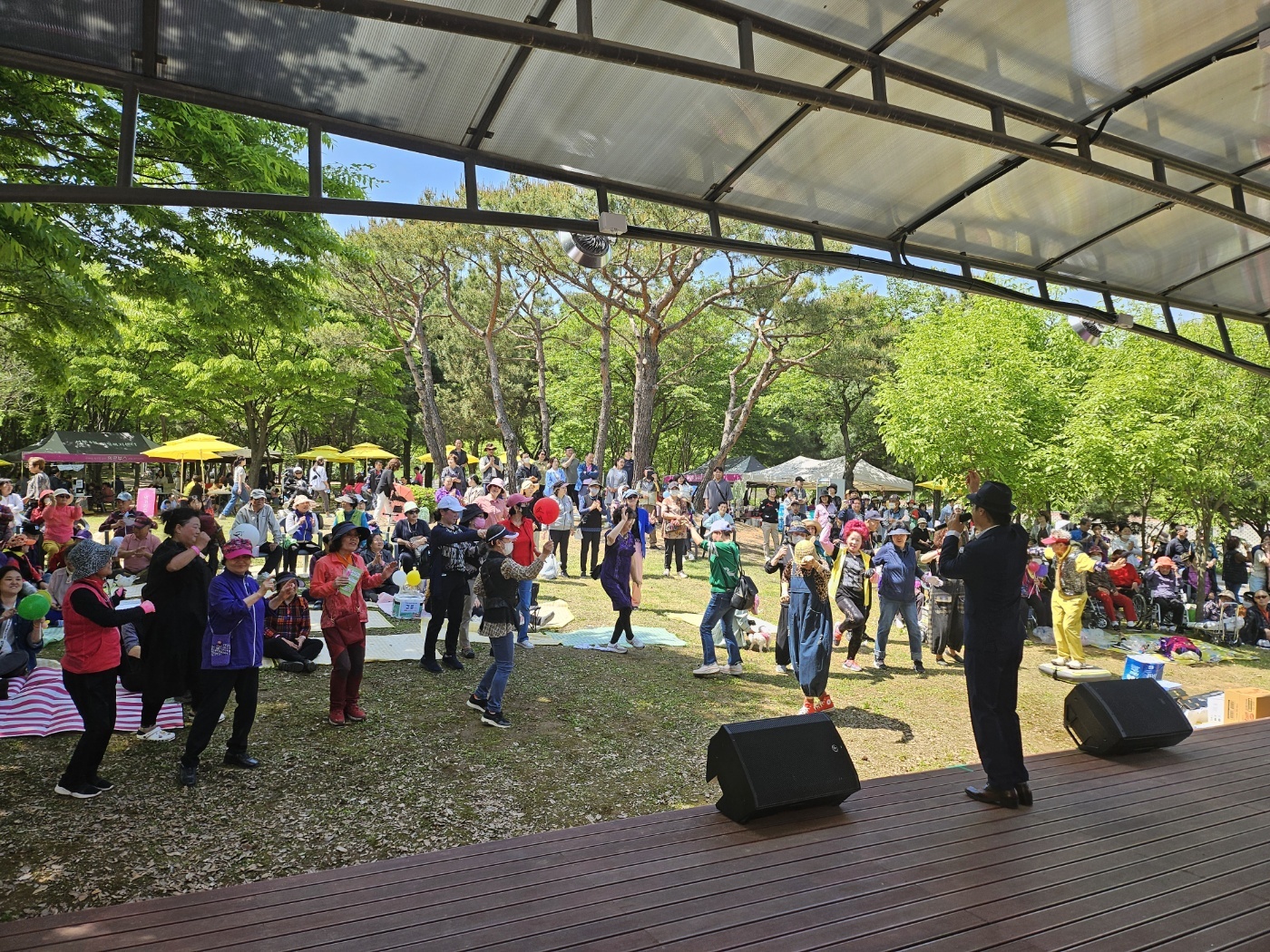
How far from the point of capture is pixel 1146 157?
16.9ft

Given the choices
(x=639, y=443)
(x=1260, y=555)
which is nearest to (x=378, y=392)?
(x=639, y=443)

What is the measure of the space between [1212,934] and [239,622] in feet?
17.9

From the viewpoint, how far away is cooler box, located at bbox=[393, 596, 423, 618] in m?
10.8

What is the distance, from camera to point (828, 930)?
3.03 metres

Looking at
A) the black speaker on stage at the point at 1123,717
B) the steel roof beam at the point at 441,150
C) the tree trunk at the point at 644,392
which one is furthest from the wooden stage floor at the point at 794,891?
the tree trunk at the point at 644,392

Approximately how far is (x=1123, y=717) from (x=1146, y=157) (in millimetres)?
3712

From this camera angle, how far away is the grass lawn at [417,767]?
4.42m

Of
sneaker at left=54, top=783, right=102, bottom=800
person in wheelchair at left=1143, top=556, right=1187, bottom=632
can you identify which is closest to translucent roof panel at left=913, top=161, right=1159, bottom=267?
sneaker at left=54, top=783, right=102, bottom=800

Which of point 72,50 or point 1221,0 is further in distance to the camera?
point 1221,0

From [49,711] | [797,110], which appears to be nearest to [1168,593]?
[797,110]

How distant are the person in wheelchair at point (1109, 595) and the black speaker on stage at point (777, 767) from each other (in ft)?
38.1

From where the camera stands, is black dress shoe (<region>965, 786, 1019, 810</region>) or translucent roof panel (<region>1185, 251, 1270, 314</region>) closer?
black dress shoe (<region>965, 786, 1019, 810</region>)

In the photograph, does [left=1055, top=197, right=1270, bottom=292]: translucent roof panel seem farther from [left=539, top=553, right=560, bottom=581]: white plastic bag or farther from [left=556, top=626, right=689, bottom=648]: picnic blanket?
[left=539, top=553, right=560, bottom=581]: white plastic bag

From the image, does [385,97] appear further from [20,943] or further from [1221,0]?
[1221,0]
